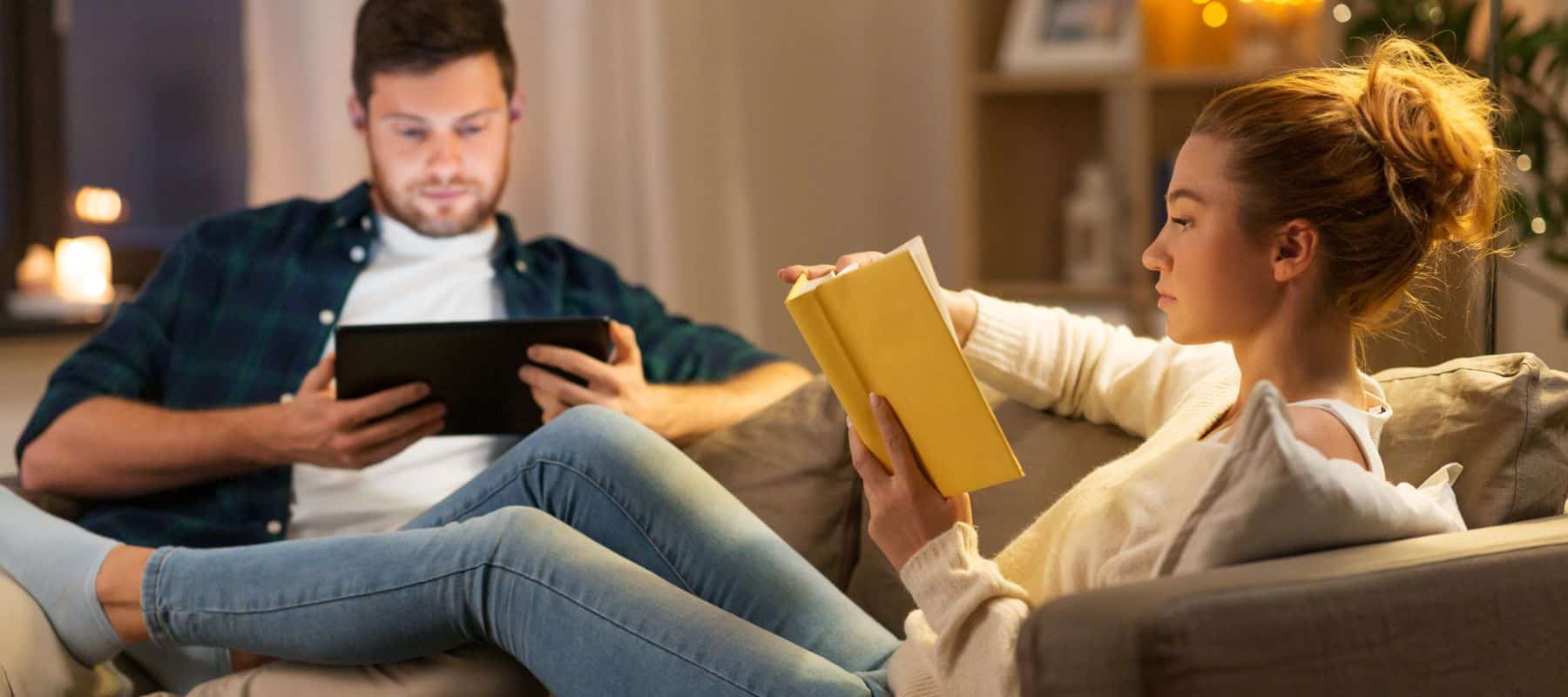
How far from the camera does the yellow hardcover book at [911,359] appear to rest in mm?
1062

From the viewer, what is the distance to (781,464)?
184 centimetres

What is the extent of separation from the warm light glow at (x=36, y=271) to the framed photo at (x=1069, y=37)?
6.41ft

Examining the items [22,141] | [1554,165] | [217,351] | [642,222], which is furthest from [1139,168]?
[22,141]

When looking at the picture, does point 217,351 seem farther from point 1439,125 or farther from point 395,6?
point 1439,125

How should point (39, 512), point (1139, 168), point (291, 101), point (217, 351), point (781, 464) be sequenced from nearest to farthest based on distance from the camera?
1. point (39, 512)
2. point (781, 464)
3. point (217, 351)
4. point (291, 101)
5. point (1139, 168)

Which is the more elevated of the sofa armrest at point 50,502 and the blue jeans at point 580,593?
the blue jeans at point 580,593

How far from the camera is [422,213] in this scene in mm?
2152

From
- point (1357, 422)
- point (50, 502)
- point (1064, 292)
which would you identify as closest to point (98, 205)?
point (50, 502)

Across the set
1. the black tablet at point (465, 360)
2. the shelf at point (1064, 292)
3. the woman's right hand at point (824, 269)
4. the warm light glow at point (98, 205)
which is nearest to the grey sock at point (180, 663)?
the black tablet at point (465, 360)

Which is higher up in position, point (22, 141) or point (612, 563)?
point (22, 141)

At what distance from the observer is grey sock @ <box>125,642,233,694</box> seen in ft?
5.43

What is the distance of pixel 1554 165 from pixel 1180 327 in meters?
2.13

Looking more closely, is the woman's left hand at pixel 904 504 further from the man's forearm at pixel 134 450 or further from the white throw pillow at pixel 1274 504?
the man's forearm at pixel 134 450

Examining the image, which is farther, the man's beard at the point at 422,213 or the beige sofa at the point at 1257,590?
the man's beard at the point at 422,213
